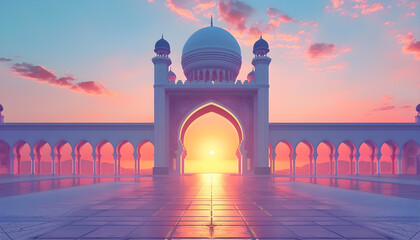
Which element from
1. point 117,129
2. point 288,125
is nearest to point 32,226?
point 117,129

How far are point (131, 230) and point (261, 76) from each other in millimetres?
21507

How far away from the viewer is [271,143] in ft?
84.0

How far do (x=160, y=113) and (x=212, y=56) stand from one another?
26.8 feet

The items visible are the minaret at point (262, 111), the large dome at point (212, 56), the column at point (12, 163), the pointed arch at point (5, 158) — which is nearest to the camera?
the minaret at point (262, 111)

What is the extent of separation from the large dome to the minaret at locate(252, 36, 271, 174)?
3.62 meters

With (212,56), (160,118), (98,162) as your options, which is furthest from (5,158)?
(212,56)

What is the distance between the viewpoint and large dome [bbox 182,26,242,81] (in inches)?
1088

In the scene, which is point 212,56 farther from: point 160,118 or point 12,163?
point 12,163

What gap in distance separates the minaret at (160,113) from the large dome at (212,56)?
12.6 feet

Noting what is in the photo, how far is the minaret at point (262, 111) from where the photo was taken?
79.3 feet

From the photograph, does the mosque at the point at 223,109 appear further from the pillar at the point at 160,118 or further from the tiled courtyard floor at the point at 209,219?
the tiled courtyard floor at the point at 209,219

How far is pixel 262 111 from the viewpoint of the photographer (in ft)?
80.9

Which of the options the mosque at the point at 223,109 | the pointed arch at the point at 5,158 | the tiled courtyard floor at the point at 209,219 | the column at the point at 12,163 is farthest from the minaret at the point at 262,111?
the pointed arch at the point at 5,158

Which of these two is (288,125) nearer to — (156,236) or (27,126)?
(156,236)
